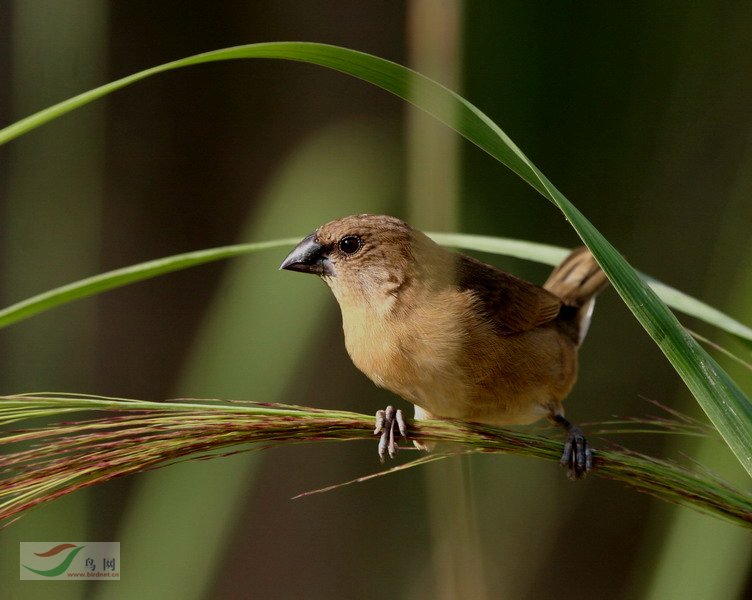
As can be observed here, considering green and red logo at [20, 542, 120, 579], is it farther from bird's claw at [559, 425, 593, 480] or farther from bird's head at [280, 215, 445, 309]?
bird's claw at [559, 425, 593, 480]

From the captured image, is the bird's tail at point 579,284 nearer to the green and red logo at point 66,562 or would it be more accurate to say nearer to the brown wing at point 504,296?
the brown wing at point 504,296

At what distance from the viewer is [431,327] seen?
168cm

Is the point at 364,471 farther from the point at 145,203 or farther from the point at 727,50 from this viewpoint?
the point at 727,50

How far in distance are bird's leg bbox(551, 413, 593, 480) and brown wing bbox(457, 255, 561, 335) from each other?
0.29m

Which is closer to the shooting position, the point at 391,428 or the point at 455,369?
the point at 391,428

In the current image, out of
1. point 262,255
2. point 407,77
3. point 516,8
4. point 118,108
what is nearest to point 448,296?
point 262,255

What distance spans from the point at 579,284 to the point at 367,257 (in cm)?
87

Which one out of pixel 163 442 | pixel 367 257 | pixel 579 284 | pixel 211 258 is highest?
pixel 579 284

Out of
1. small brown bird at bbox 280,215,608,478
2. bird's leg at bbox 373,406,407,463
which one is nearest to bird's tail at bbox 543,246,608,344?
small brown bird at bbox 280,215,608,478

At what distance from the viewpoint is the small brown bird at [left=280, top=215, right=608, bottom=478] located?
1628 millimetres

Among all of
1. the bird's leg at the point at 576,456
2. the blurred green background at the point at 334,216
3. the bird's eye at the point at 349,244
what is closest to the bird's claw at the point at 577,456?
the bird's leg at the point at 576,456

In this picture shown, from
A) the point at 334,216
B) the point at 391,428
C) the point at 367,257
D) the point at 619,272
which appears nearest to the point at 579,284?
the point at 334,216

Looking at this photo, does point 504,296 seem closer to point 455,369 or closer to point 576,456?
point 455,369

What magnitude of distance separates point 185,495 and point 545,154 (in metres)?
1.07
